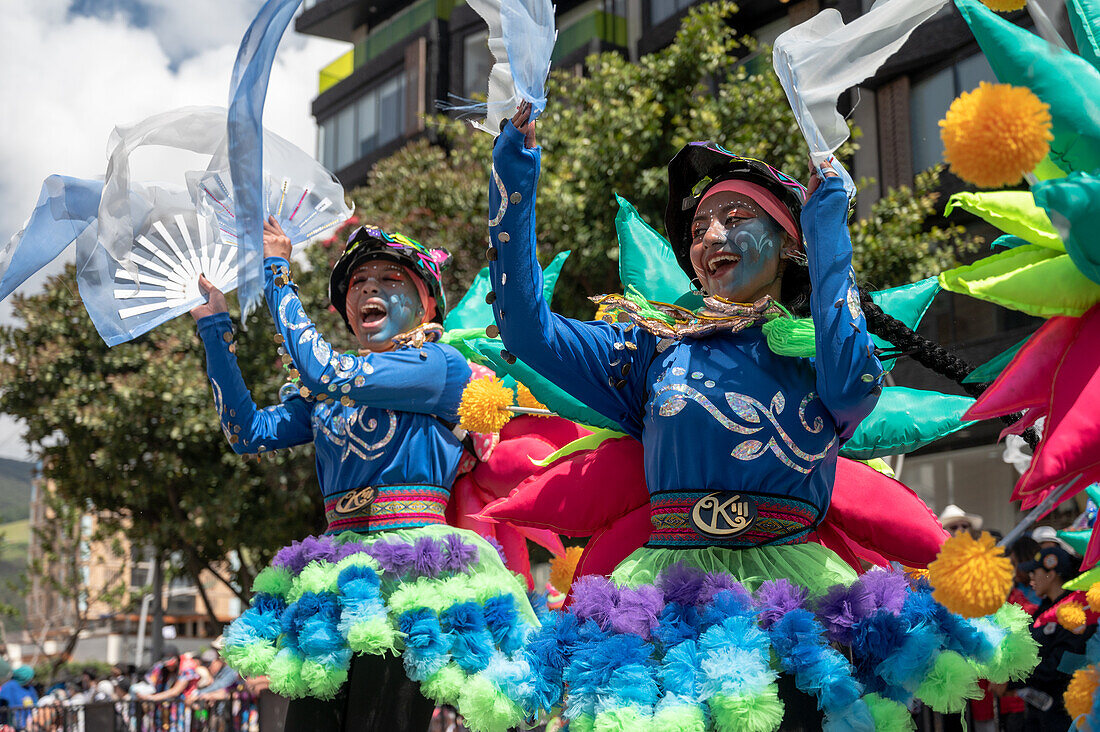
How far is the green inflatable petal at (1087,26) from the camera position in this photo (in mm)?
2036

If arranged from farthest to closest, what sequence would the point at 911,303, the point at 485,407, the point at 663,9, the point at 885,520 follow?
the point at 663,9
the point at 485,407
the point at 911,303
the point at 885,520

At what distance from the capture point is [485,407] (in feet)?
11.2

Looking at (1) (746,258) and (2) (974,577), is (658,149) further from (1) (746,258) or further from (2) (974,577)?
(2) (974,577)

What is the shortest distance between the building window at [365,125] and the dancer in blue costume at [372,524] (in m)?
23.6

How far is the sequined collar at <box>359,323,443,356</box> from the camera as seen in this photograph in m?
3.93

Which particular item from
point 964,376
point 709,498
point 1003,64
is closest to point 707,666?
point 709,498

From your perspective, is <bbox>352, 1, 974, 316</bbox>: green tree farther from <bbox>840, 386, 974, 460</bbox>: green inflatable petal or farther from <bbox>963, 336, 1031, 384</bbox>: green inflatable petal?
<bbox>963, 336, 1031, 384</bbox>: green inflatable petal

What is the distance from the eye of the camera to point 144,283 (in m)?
3.87

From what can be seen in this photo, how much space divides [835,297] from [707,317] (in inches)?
15.0

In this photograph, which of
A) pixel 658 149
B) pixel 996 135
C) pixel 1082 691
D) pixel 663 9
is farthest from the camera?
pixel 663 9

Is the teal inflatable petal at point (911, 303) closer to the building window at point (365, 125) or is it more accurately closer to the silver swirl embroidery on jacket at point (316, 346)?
the silver swirl embroidery on jacket at point (316, 346)

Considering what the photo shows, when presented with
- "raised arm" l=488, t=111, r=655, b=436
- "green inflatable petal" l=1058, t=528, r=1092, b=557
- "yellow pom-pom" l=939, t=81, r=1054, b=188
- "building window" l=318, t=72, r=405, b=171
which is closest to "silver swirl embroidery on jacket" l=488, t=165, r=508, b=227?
"raised arm" l=488, t=111, r=655, b=436

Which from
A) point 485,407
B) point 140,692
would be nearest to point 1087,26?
point 485,407

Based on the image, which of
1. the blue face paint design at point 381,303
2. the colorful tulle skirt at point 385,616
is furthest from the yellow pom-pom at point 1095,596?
the blue face paint design at point 381,303
